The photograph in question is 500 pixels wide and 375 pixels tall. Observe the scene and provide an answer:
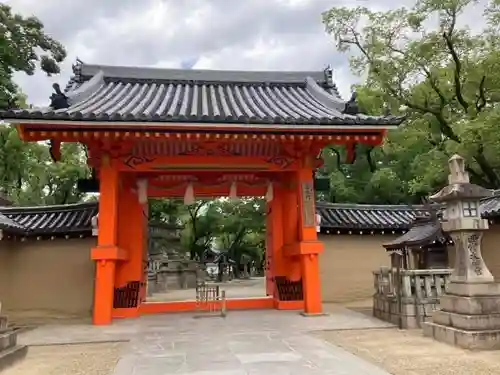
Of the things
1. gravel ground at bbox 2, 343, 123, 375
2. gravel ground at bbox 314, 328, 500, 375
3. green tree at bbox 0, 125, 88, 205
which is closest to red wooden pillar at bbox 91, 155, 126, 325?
gravel ground at bbox 2, 343, 123, 375

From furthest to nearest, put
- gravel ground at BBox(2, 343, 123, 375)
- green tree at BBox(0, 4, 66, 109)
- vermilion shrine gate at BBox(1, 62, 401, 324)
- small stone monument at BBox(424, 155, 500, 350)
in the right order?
1. green tree at BBox(0, 4, 66, 109)
2. vermilion shrine gate at BBox(1, 62, 401, 324)
3. small stone monument at BBox(424, 155, 500, 350)
4. gravel ground at BBox(2, 343, 123, 375)

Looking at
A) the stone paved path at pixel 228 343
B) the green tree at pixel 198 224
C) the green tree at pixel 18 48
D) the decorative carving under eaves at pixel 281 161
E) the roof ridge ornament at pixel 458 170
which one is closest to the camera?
the stone paved path at pixel 228 343

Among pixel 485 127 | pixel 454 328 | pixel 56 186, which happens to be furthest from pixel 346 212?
pixel 56 186

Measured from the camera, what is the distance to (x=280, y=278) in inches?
467

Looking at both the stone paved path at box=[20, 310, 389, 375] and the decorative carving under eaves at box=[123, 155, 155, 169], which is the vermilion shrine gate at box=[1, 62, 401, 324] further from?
the stone paved path at box=[20, 310, 389, 375]

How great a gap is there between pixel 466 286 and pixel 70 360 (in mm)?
5867

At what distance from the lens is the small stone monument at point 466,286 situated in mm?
6512

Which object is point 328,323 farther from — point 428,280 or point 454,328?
point 454,328

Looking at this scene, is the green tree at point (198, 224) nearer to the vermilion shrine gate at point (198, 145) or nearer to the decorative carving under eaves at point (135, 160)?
the vermilion shrine gate at point (198, 145)

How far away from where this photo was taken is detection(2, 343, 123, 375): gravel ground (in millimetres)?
5591

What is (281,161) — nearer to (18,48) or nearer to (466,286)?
(466,286)

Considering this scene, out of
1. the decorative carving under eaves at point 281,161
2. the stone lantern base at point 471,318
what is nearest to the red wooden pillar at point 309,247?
the decorative carving under eaves at point 281,161

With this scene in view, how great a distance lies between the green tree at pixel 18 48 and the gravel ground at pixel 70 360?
1108cm

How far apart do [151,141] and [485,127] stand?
904 cm
